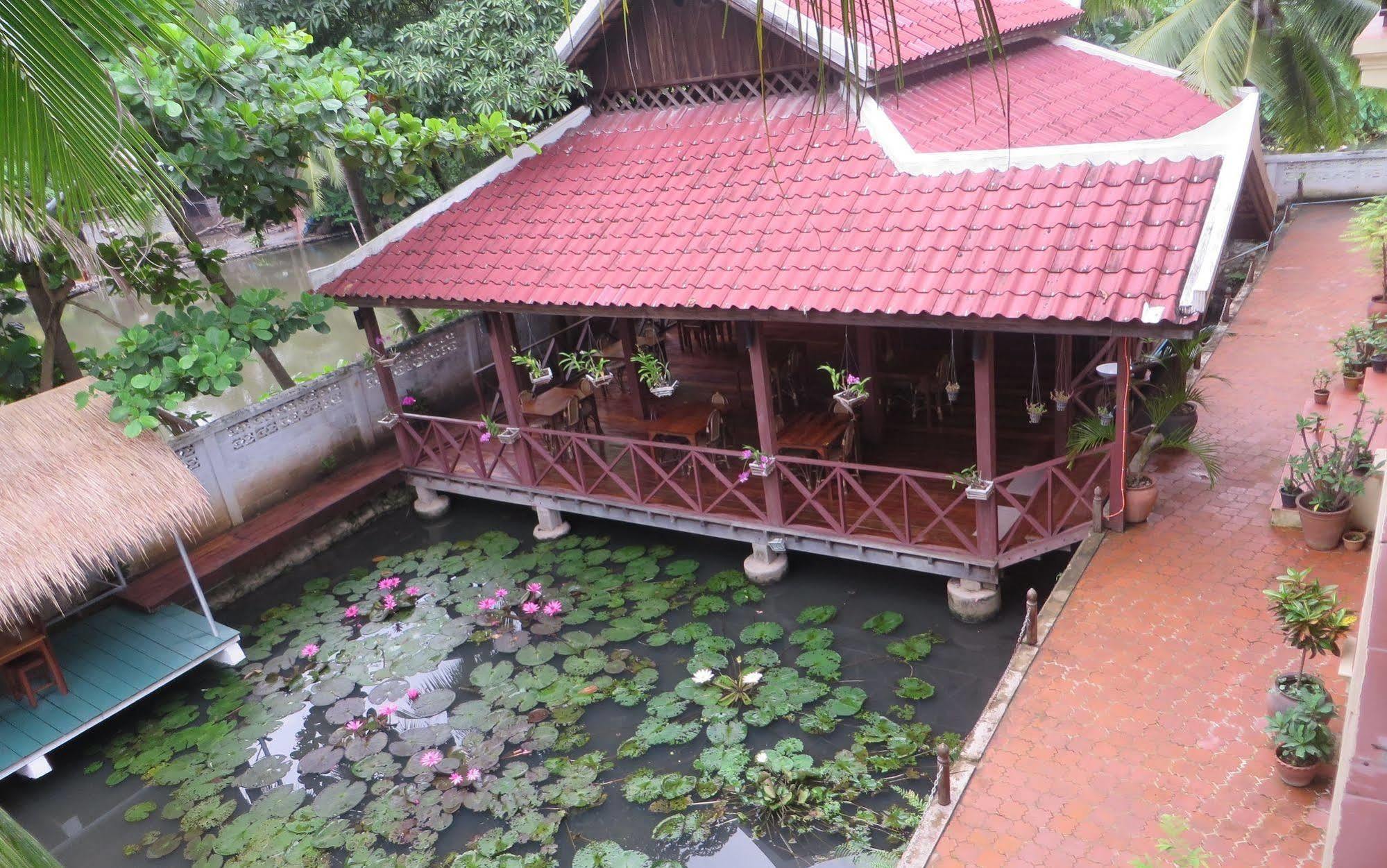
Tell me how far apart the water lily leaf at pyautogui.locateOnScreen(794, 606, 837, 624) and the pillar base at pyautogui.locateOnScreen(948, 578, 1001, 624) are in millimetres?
1073

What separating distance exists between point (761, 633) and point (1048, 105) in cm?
674

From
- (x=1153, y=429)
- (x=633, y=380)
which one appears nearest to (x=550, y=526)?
(x=633, y=380)

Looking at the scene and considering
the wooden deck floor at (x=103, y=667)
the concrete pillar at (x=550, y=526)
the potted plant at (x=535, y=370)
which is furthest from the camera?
the concrete pillar at (x=550, y=526)

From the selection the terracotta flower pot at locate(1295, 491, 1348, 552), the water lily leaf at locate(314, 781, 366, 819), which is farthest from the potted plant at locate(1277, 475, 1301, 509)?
the water lily leaf at locate(314, 781, 366, 819)

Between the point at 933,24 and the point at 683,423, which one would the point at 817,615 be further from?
the point at 933,24

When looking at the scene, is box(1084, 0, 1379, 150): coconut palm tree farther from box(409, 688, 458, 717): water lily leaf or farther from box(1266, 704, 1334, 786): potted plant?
box(409, 688, 458, 717): water lily leaf

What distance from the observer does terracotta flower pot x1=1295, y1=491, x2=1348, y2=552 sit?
7.09 meters

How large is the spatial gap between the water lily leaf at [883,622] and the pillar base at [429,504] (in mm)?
5493

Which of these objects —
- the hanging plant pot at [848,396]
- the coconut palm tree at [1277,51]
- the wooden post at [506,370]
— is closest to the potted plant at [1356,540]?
the hanging plant pot at [848,396]

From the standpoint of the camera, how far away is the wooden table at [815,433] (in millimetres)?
8977

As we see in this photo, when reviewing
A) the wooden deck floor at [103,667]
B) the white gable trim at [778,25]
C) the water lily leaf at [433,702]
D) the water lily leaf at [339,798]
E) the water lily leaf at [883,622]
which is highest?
the white gable trim at [778,25]

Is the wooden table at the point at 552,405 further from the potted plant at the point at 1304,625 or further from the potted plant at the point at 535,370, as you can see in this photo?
the potted plant at the point at 1304,625

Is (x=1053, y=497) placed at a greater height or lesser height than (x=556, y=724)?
greater

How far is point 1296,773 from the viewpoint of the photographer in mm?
5242
